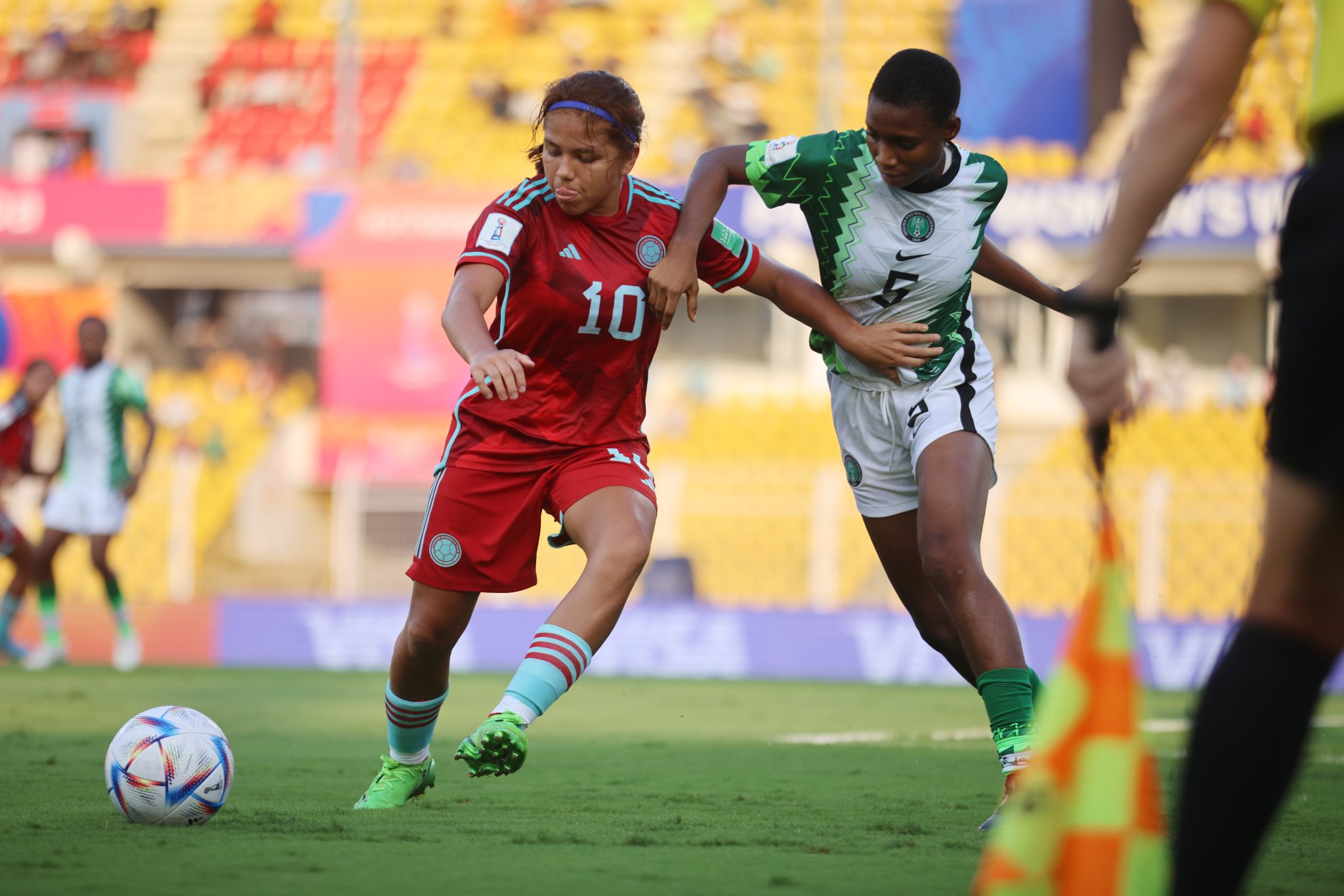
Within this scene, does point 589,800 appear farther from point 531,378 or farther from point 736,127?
point 736,127

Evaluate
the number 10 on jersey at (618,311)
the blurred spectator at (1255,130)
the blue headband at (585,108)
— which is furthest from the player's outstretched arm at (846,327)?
the blurred spectator at (1255,130)

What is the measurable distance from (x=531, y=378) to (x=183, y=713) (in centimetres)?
143

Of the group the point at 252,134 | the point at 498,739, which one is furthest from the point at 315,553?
the point at 498,739

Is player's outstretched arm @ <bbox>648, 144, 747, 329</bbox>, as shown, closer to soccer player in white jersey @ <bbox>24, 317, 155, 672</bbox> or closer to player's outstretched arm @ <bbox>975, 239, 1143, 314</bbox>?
player's outstretched arm @ <bbox>975, 239, 1143, 314</bbox>

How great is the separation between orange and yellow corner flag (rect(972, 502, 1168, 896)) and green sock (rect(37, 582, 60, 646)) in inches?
434

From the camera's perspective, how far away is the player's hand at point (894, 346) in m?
4.66

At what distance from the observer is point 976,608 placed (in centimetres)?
436

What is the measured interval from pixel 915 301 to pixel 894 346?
0.22 meters

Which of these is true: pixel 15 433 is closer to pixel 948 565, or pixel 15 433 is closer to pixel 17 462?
pixel 17 462

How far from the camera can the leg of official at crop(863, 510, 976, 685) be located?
4844 millimetres

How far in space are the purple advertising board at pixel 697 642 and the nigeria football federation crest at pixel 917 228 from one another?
8109 millimetres

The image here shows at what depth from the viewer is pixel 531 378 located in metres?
4.53

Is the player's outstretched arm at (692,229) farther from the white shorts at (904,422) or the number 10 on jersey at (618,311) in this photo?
the white shorts at (904,422)

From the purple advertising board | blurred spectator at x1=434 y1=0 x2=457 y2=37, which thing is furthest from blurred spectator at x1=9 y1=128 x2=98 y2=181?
the purple advertising board
